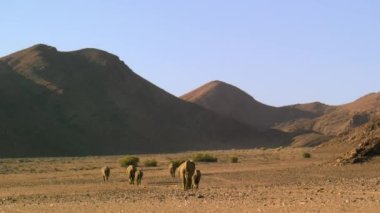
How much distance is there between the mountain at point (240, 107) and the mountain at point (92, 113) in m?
28.2

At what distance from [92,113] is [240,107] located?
68708mm

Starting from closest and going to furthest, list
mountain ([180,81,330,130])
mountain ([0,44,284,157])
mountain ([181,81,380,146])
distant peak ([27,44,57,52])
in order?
mountain ([0,44,284,157]), distant peak ([27,44,57,52]), mountain ([181,81,380,146]), mountain ([180,81,330,130])

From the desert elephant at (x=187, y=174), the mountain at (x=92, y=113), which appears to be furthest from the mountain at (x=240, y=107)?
the desert elephant at (x=187, y=174)

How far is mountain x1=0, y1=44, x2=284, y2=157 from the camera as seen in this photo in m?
104

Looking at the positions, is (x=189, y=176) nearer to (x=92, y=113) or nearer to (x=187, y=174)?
(x=187, y=174)

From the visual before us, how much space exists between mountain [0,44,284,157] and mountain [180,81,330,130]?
28.2 meters

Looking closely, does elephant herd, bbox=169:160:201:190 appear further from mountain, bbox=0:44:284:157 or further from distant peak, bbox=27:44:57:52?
distant peak, bbox=27:44:57:52

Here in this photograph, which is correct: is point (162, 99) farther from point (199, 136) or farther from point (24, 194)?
point (24, 194)

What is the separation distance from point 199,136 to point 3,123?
3939 centimetres

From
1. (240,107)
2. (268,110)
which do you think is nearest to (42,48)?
(240,107)

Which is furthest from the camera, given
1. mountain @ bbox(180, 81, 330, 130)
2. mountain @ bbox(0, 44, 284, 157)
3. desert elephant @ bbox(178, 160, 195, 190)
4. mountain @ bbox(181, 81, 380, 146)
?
mountain @ bbox(180, 81, 330, 130)

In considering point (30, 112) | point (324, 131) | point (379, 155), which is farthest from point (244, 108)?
point (379, 155)

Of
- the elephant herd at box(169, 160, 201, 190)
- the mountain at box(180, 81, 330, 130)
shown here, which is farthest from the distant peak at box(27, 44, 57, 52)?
the elephant herd at box(169, 160, 201, 190)

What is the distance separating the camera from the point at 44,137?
103m
